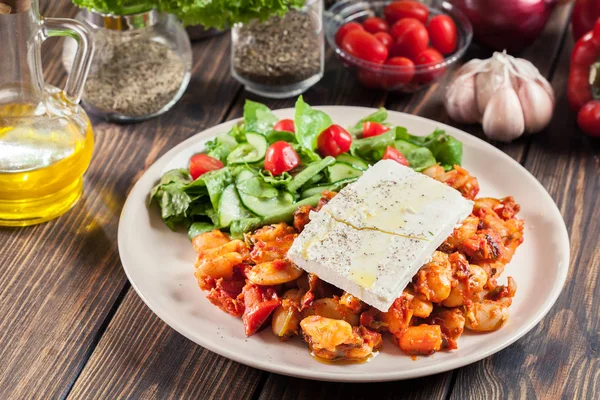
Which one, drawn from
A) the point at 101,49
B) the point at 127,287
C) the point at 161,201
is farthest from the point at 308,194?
the point at 101,49

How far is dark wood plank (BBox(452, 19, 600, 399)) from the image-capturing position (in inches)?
103

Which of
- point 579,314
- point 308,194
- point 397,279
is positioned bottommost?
point 579,314

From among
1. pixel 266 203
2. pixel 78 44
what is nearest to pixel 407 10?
pixel 266 203

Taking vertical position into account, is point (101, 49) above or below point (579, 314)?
above

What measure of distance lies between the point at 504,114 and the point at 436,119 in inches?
15.1

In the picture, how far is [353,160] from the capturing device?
3.22m

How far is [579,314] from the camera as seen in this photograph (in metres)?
2.90

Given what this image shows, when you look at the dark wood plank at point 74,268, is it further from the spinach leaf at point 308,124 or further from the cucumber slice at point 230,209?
the spinach leaf at point 308,124

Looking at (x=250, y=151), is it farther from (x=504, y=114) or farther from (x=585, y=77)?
(x=585, y=77)

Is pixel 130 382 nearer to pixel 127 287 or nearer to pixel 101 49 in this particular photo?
pixel 127 287

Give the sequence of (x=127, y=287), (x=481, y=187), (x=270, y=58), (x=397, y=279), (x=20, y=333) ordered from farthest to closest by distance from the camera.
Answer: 1. (x=270, y=58)
2. (x=481, y=187)
3. (x=127, y=287)
4. (x=20, y=333)
5. (x=397, y=279)

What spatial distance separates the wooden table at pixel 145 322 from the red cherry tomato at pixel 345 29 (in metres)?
0.67

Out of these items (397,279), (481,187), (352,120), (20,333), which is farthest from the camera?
(352,120)

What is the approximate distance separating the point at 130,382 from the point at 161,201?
76 centimetres
